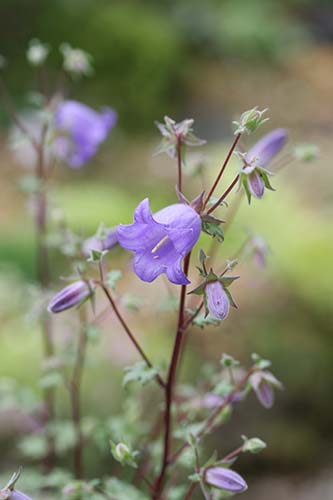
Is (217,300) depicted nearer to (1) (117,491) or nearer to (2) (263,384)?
(2) (263,384)

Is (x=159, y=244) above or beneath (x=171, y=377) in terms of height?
above

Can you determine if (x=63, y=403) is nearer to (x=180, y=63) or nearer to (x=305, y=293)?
(x=305, y=293)

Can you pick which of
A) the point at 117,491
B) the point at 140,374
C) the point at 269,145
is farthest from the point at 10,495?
the point at 269,145

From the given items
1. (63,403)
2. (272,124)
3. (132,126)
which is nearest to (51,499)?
(63,403)

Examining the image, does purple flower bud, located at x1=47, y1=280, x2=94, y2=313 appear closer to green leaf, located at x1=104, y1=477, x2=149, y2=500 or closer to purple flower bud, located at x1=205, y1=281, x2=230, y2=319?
Answer: purple flower bud, located at x1=205, y1=281, x2=230, y2=319

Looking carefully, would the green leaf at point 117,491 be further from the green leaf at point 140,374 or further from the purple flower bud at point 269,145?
the purple flower bud at point 269,145

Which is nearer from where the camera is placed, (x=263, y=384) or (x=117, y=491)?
(x=263, y=384)
